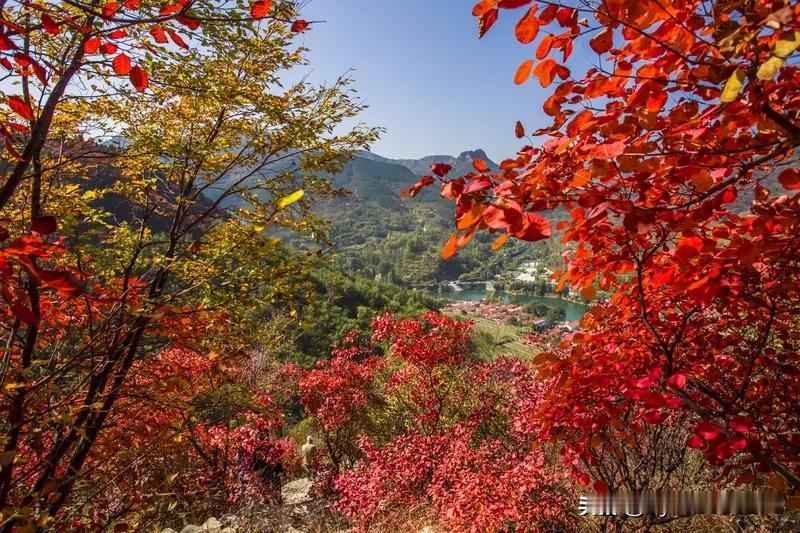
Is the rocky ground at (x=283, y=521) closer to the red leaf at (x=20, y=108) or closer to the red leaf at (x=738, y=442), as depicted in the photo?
the red leaf at (x=20, y=108)

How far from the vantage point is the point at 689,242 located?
144 cm

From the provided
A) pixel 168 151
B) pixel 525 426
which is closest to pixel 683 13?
pixel 168 151

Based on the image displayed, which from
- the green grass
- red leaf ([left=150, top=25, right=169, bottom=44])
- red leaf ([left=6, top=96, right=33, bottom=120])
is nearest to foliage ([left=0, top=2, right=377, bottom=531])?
red leaf ([left=150, top=25, right=169, bottom=44])

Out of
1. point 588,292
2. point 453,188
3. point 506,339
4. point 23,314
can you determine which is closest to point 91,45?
A: point 23,314

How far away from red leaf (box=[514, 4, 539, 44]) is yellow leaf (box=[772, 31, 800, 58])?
2.19 ft

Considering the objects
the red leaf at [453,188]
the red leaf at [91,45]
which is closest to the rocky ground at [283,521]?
the red leaf at [91,45]

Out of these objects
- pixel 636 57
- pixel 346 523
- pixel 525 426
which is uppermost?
pixel 636 57

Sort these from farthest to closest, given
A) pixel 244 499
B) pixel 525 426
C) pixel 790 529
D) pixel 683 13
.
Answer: pixel 244 499 → pixel 525 426 → pixel 790 529 → pixel 683 13

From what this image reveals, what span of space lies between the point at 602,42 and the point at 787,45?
0.68m

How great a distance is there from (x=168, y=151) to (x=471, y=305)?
83.3m

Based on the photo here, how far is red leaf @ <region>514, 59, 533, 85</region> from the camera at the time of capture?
1.32 metres

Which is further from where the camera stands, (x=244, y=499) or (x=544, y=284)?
(x=544, y=284)

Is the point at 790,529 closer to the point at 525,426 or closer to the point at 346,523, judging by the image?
the point at 525,426

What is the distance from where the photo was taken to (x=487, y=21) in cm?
123
